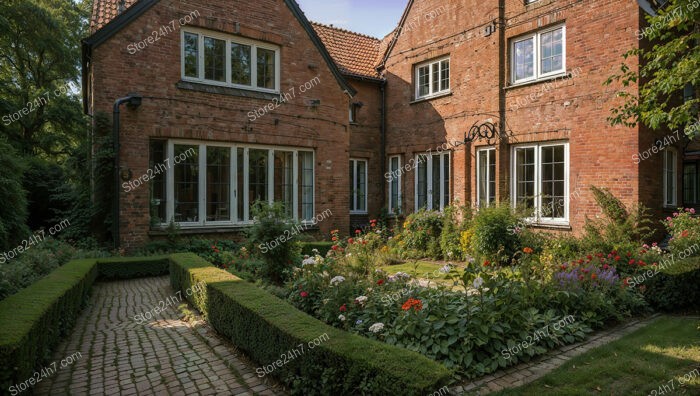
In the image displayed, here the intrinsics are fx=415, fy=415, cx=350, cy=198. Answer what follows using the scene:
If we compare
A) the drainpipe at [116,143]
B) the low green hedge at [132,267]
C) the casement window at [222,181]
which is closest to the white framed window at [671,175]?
the casement window at [222,181]

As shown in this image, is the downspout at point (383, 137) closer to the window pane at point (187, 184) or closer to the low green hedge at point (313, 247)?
the low green hedge at point (313, 247)

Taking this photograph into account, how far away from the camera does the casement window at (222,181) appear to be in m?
11.3

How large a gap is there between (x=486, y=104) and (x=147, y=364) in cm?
1165

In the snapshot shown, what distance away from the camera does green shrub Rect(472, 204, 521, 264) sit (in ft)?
33.8

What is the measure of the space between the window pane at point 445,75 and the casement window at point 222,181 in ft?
17.9

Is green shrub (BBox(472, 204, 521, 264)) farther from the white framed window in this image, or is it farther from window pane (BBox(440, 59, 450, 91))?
window pane (BBox(440, 59, 450, 91))

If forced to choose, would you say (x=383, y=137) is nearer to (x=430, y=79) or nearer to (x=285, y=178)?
(x=430, y=79)

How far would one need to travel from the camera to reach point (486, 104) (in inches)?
515

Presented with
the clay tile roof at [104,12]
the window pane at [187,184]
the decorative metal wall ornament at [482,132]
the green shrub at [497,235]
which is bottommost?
the green shrub at [497,235]

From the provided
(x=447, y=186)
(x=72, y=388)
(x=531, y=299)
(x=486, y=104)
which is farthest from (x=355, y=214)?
(x=72, y=388)

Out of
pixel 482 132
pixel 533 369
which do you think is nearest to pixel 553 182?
pixel 482 132

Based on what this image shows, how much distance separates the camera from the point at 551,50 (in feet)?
38.6

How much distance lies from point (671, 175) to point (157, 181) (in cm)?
1412

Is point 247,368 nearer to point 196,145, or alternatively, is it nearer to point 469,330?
point 469,330
